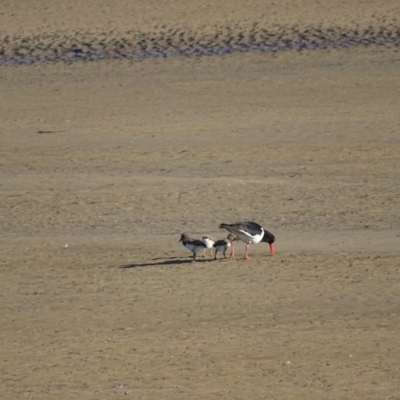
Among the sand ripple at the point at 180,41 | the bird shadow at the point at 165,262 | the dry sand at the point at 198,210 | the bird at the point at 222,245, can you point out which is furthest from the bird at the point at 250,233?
the sand ripple at the point at 180,41

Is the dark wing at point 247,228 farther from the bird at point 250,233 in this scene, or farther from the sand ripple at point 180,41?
the sand ripple at point 180,41

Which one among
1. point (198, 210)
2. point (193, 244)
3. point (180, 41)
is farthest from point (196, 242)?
point (180, 41)

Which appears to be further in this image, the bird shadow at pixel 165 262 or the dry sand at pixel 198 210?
the bird shadow at pixel 165 262

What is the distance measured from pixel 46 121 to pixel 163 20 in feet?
20.1

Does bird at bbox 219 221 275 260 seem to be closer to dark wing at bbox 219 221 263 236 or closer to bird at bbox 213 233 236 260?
dark wing at bbox 219 221 263 236

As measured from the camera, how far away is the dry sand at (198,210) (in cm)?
927

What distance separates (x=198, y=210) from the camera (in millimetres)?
14734

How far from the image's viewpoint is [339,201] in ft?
48.7

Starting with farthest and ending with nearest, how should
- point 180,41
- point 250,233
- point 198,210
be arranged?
point 180,41 → point 198,210 → point 250,233

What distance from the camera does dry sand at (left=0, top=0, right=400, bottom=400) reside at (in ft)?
30.4

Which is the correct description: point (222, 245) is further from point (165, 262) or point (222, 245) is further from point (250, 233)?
point (165, 262)

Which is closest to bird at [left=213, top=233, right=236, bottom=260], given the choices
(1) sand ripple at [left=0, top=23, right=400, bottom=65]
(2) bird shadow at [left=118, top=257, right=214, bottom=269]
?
(2) bird shadow at [left=118, top=257, right=214, bottom=269]

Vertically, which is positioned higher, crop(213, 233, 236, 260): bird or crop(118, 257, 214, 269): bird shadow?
crop(213, 233, 236, 260): bird

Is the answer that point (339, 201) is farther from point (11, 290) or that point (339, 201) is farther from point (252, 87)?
point (252, 87)
